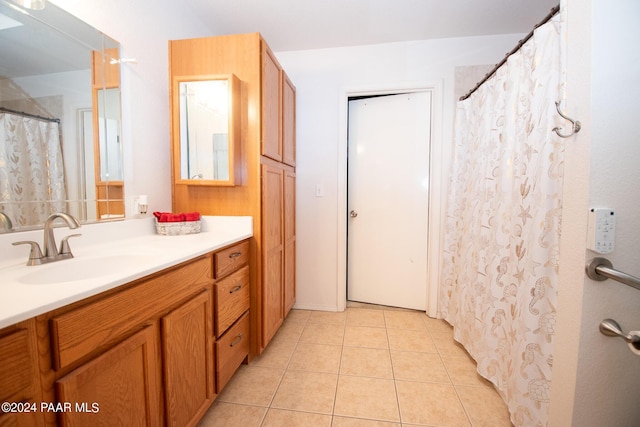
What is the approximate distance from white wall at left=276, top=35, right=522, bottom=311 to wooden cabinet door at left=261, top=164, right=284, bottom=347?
49cm

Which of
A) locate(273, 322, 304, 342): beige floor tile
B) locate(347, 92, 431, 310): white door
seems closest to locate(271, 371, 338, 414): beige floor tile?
locate(273, 322, 304, 342): beige floor tile

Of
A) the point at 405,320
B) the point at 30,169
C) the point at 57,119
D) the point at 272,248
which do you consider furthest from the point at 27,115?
the point at 405,320

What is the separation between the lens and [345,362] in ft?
5.35

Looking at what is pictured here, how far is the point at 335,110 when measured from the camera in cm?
225

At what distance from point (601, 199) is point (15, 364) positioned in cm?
146

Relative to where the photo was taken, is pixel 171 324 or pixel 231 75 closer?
pixel 171 324

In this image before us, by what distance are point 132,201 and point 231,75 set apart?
2.92 ft

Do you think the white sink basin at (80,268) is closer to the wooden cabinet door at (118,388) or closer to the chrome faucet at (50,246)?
the chrome faucet at (50,246)

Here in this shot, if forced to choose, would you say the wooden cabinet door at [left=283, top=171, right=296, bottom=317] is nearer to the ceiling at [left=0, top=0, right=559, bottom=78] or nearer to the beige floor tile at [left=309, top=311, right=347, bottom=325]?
the beige floor tile at [left=309, top=311, right=347, bottom=325]

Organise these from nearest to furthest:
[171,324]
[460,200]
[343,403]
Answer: [171,324] → [343,403] → [460,200]

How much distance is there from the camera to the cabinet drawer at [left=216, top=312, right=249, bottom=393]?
1204mm

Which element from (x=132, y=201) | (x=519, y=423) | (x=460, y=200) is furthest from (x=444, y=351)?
(x=132, y=201)

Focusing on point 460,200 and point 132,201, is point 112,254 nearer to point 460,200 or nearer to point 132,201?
point 132,201

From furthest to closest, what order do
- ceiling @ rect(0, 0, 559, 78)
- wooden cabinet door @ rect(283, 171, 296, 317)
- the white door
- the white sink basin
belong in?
the white door < wooden cabinet door @ rect(283, 171, 296, 317) < ceiling @ rect(0, 0, 559, 78) < the white sink basin
